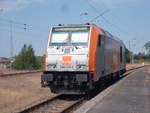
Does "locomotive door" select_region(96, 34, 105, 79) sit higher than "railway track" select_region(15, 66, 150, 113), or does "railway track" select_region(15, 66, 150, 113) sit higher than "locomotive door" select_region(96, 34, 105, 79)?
"locomotive door" select_region(96, 34, 105, 79)

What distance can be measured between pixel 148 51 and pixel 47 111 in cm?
16517

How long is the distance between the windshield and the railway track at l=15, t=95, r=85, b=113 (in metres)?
2.63

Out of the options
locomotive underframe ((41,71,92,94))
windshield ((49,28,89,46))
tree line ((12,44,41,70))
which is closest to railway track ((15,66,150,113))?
locomotive underframe ((41,71,92,94))

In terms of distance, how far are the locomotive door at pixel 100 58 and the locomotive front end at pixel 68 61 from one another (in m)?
0.85

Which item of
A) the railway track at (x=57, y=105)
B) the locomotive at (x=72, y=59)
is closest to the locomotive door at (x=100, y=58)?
the locomotive at (x=72, y=59)

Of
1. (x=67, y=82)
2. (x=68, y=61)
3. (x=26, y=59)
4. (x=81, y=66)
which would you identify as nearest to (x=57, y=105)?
(x=67, y=82)

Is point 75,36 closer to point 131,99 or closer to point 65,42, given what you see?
point 65,42

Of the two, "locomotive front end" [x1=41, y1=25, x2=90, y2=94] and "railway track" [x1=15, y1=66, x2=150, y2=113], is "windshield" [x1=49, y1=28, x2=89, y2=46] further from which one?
"railway track" [x1=15, y1=66, x2=150, y2=113]

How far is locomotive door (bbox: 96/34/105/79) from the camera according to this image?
15312 mm

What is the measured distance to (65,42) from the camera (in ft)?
50.1

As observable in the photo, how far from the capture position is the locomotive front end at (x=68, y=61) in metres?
14.4

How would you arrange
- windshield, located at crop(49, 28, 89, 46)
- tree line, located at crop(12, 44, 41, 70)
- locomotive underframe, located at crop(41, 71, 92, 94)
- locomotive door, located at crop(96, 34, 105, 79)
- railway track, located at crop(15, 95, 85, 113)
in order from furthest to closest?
tree line, located at crop(12, 44, 41, 70)
locomotive door, located at crop(96, 34, 105, 79)
windshield, located at crop(49, 28, 89, 46)
locomotive underframe, located at crop(41, 71, 92, 94)
railway track, located at crop(15, 95, 85, 113)

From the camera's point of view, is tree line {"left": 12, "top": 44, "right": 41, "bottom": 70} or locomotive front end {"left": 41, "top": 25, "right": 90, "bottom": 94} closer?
locomotive front end {"left": 41, "top": 25, "right": 90, "bottom": 94}

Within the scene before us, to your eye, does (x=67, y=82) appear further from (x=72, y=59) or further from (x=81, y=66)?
(x=72, y=59)
